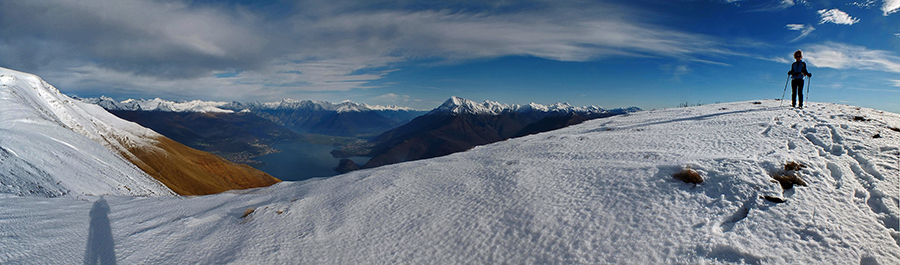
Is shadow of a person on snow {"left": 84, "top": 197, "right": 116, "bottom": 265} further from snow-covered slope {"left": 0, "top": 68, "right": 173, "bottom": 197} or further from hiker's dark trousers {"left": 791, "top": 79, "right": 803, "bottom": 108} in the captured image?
hiker's dark trousers {"left": 791, "top": 79, "right": 803, "bottom": 108}

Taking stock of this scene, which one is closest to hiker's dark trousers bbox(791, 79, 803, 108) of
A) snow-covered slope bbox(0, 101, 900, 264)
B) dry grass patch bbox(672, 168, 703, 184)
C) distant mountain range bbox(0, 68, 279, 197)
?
snow-covered slope bbox(0, 101, 900, 264)

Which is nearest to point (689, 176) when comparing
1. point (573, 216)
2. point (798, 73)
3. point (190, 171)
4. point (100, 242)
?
point (573, 216)

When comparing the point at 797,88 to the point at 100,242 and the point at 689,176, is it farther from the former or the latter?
the point at 100,242

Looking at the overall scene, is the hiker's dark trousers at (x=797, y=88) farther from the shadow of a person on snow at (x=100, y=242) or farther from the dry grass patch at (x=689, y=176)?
the shadow of a person on snow at (x=100, y=242)

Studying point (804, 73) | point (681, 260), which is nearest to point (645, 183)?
point (681, 260)

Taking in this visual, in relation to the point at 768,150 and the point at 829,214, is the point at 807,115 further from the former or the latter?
the point at 829,214

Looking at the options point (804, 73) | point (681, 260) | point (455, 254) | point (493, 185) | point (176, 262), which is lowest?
point (176, 262)

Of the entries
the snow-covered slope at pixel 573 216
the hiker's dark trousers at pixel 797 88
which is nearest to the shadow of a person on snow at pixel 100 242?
the snow-covered slope at pixel 573 216
